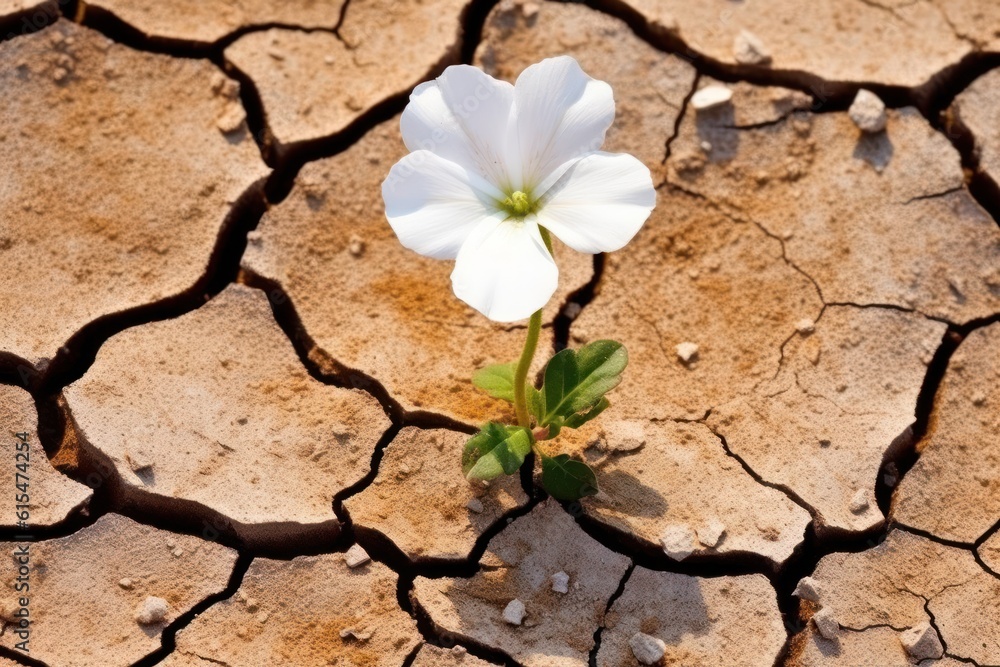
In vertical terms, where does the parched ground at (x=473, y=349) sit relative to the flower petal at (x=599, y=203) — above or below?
below

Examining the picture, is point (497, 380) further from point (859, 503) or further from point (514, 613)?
point (859, 503)

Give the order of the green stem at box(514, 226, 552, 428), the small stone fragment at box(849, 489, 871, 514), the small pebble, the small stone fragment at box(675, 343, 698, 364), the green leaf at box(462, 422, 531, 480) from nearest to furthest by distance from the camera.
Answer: the green stem at box(514, 226, 552, 428)
the green leaf at box(462, 422, 531, 480)
the small stone fragment at box(849, 489, 871, 514)
the small stone fragment at box(675, 343, 698, 364)
the small pebble

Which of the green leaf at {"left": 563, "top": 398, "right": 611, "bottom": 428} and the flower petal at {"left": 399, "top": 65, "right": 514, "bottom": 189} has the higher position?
the flower petal at {"left": 399, "top": 65, "right": 514, "bottom": 189}

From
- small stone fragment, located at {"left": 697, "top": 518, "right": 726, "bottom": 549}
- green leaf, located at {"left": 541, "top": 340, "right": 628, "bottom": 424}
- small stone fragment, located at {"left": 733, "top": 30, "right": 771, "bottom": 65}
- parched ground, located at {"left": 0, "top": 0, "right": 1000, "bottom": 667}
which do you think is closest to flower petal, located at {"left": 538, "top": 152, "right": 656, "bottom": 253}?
green leaf, located at {"left": 541, "top": 340, "right": 628, "bottom": 424}

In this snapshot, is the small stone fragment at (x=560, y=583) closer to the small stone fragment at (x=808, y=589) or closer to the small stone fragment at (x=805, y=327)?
the small stone fragment at (x=808, y=589)

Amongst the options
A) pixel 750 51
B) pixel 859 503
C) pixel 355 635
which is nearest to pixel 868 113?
pixel 750 51

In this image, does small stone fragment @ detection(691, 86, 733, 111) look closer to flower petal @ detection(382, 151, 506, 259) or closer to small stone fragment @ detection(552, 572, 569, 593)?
flower petal @ detection(382, 151, 506, 259)

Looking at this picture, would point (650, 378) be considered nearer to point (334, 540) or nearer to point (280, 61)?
point (334, 540)

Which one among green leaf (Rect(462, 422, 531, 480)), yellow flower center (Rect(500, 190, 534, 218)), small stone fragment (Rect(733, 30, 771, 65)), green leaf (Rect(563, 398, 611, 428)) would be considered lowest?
green leaf (Rect(462, 422, 531, 480))

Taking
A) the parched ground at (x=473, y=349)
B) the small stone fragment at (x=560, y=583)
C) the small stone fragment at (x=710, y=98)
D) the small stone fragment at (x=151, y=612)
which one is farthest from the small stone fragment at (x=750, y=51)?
the small stone fragment at (x=151, y=612)
